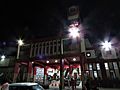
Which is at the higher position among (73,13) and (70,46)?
(73,13)

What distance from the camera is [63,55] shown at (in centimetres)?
1719

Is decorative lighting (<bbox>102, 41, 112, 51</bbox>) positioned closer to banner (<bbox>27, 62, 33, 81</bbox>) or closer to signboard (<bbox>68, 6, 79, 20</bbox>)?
signboard (<bbox>68, 6, 79, 20</bbox>)

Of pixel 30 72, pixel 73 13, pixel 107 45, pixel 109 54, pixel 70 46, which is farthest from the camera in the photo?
pixel 73 13

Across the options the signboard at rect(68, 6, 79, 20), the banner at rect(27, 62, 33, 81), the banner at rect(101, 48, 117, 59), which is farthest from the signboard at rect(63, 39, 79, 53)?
the signboard at rect(68, 6, 79, 20)

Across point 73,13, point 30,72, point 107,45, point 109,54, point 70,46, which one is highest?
point 73,13

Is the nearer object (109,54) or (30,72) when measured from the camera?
(30,72)

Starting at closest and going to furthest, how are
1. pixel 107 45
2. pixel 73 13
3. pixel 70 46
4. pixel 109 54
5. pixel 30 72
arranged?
pixel 70 46, pixel 30 72, pixel 109 54, pixel 107 45, pixel 73 13

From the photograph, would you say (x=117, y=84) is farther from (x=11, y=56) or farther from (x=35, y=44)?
(x=11, y=56)

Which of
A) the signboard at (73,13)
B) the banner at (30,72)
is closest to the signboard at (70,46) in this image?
the banner at (30,72)

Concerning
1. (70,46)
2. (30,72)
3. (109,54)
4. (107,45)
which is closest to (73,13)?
→ (70,46)

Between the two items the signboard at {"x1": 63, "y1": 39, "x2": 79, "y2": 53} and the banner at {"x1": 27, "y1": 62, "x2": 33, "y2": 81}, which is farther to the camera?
the banner at {"x1": 27, "y1": 62, "x2": 33, "y2": 81}

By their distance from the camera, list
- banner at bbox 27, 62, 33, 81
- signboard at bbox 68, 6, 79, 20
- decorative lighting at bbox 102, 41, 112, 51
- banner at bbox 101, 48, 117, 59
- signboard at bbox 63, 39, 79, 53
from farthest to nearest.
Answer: signboard at bbox 68, 6, 79, 20 < decorative lighting at bbox 102, 41, 112, 51 < banner at bbox 101, 48, 117, 59 < banner at bbox 27, 62, 33, 81 < signboard at bbox 63, 39, 79, 53

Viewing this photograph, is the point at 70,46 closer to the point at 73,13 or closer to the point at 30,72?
the point at 30,72

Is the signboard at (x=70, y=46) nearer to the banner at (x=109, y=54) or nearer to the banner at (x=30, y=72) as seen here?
the banner at (x=109, y=54)
